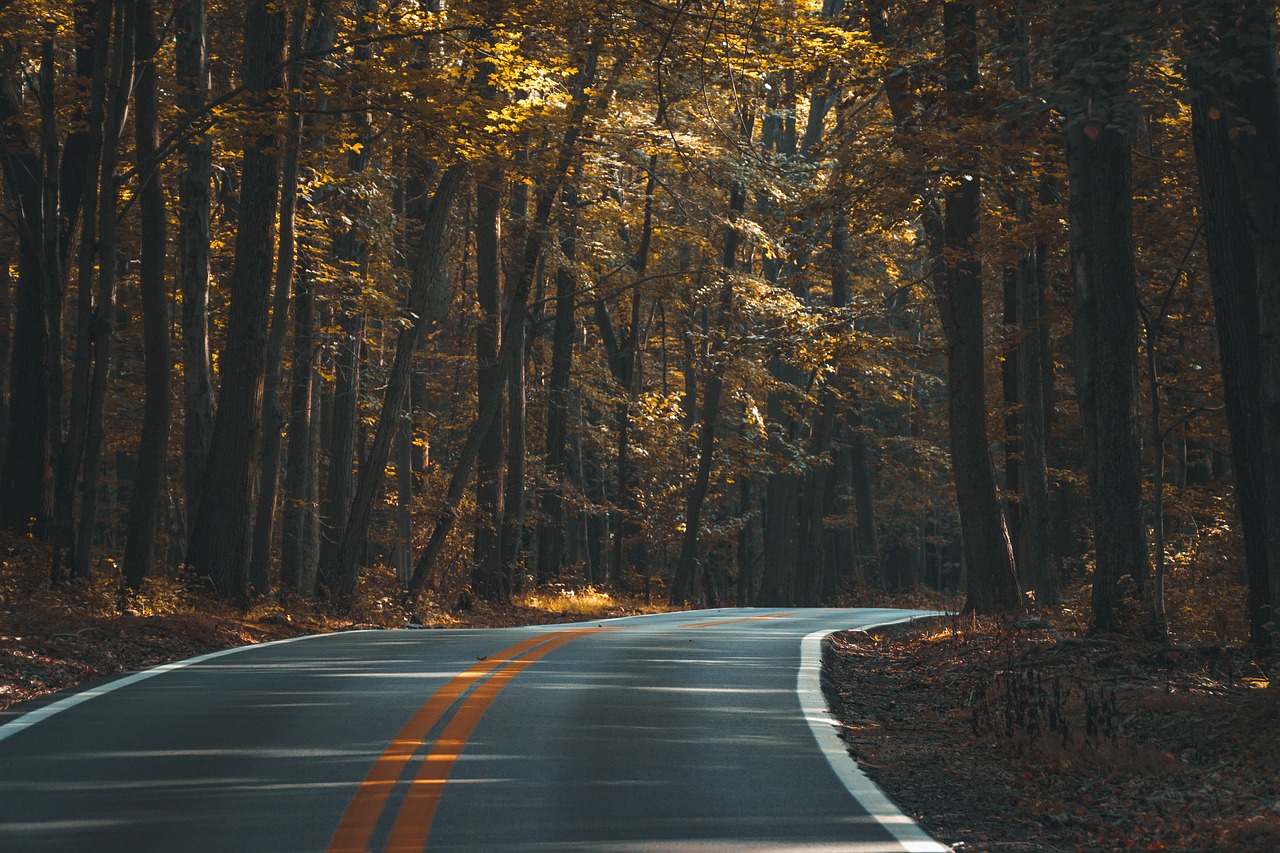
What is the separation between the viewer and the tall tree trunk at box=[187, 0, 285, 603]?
17.9 m

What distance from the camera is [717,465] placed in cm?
3769

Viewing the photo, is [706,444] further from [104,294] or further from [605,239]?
[104,294]

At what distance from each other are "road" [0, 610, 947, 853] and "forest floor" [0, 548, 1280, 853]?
23.5 inches

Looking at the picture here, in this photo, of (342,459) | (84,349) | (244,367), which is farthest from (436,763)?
(342,459)

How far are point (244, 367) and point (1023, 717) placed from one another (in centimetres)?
1256

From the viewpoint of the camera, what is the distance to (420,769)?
740 cm

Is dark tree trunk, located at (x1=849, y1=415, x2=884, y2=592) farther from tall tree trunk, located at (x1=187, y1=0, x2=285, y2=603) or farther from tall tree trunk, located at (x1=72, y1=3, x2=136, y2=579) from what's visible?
tall tree trunk, located at (x1=72, y1=3, x2=136, y2=579)

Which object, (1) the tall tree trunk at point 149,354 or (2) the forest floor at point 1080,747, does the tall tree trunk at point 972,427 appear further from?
(1) the tall tree trunk at point 149,354

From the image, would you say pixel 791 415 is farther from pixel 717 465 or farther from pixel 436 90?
pixel 436 90

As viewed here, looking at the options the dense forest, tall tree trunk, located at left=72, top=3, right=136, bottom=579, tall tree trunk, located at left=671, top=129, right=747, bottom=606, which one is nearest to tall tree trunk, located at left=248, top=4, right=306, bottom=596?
the dense forest

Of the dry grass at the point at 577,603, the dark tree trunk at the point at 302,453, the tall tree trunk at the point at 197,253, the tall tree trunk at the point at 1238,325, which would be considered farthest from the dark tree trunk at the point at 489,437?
the tall tree trunk at the point at 1238,325

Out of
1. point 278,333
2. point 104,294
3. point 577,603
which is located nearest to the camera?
point 104,294

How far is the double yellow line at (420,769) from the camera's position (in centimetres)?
596

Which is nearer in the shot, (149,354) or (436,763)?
(436,763)
